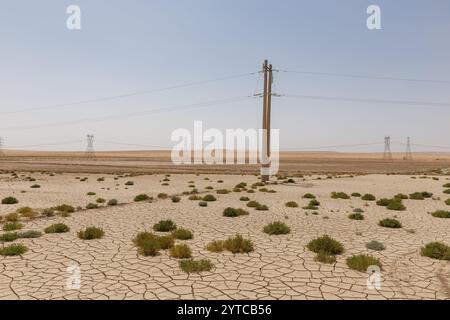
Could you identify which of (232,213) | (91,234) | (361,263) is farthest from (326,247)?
(91,234)

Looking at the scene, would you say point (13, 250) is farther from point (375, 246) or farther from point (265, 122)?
point (265, 122)

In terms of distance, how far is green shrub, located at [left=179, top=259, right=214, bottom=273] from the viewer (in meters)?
7.03

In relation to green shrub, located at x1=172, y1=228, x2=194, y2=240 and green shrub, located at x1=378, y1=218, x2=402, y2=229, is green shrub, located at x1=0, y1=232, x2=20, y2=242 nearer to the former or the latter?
green shrub, located at x1=172, y1=228, x2=194, y2=240

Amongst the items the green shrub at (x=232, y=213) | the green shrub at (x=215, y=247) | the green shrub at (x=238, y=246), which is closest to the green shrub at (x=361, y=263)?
the green shrub at (x=238, y=246)

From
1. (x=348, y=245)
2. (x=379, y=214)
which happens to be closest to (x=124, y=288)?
(x=348, y=245)

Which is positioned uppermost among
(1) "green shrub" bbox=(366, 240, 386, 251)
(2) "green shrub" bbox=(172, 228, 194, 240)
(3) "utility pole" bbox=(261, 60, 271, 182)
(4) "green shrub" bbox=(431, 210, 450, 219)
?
(3) "utility pole" bbox=(261, 60, 271, 182)

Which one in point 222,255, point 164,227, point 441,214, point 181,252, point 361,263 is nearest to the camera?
point 361,263

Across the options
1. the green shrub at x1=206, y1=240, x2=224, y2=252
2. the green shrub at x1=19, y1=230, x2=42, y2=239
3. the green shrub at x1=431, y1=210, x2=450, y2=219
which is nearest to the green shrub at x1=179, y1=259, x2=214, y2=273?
the green shrub at x1=206, y1=240, x2=224, y2=252

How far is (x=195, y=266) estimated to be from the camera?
23.3ft

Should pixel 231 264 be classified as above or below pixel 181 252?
below
